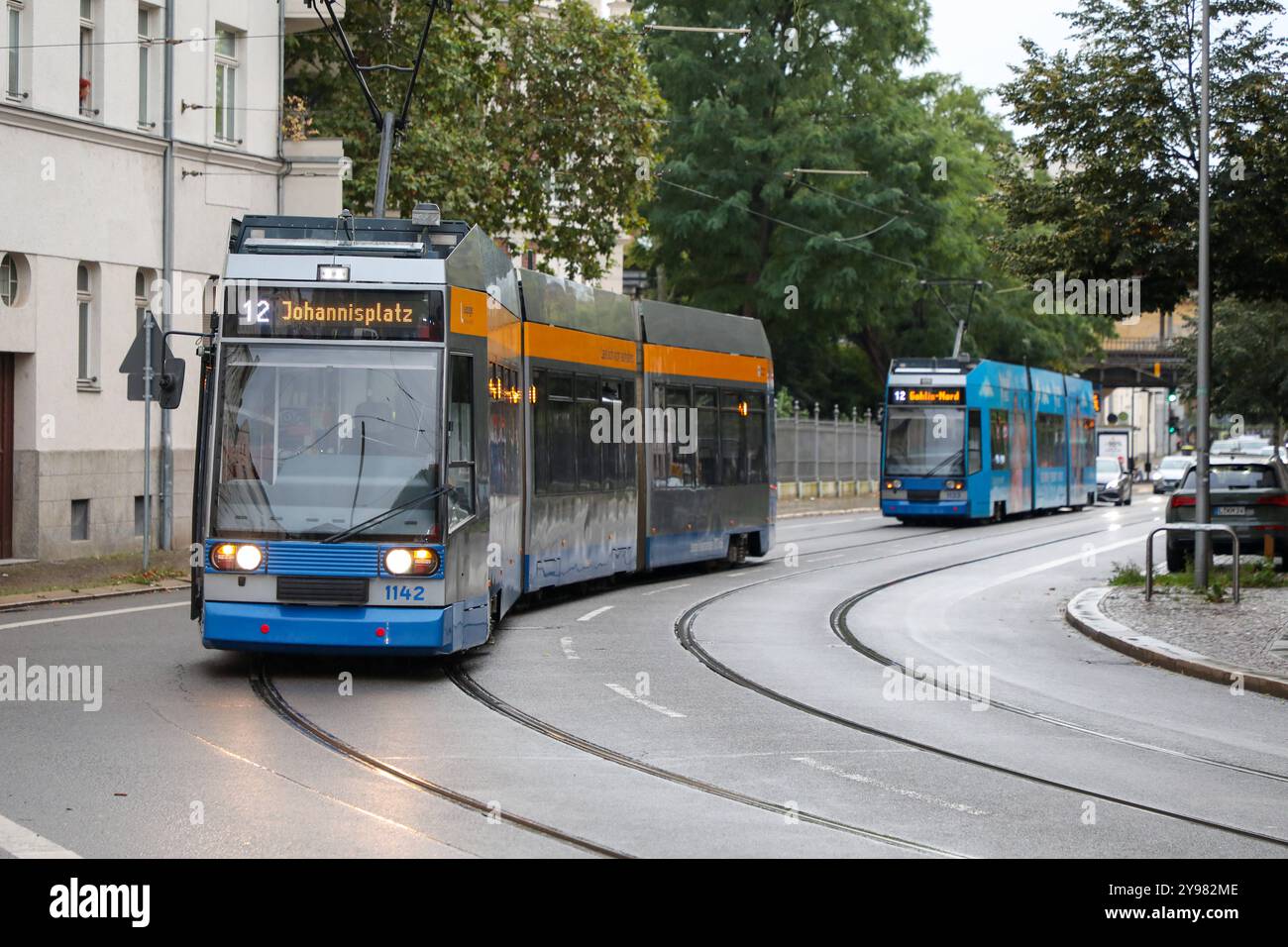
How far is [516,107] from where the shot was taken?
35.7 metres

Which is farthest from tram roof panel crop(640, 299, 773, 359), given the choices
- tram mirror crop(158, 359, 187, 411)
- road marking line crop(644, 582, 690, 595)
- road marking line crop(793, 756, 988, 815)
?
road marking line crop(793, 756, 988, 815)

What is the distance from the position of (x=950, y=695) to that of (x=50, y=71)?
17.4 m

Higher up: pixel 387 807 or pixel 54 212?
pixel 54 212

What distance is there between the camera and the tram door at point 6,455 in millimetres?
24781

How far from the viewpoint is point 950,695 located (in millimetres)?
13320

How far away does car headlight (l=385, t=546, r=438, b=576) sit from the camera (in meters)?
12.6

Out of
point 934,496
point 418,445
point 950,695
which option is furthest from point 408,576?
point 934,496

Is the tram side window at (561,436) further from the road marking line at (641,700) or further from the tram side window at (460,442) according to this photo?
the road marking line at (641,700)

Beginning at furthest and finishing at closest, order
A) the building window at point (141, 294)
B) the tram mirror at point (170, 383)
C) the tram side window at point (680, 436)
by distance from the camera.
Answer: the building window at point (141, 294) → the tram side window at point (680, 436) → the tram mirror at point (170, 383)

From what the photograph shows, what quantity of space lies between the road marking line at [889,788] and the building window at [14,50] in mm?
18626

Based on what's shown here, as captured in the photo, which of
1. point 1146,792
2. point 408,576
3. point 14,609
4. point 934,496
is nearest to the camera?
point 1146,792

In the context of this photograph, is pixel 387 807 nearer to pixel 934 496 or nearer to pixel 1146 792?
pixel 1146 792

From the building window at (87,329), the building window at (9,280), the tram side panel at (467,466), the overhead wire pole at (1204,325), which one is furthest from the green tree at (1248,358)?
the tram side panel at (467,466)

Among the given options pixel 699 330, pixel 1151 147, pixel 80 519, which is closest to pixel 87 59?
pixel 80 519
